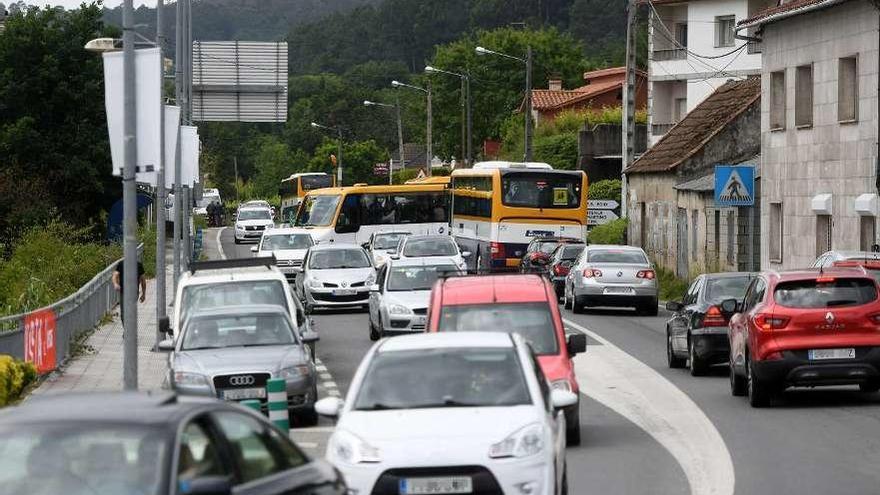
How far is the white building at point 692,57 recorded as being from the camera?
7750cm

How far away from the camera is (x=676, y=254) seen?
5644 centimetres

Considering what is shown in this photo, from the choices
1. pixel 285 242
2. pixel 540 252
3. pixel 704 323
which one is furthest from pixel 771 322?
pixel 285 242

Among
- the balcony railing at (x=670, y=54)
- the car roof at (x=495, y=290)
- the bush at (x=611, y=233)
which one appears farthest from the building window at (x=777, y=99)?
the balcony railing at (x=670, y=54)

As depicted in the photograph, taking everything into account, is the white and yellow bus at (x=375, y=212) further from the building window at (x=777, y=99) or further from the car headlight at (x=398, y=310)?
the car headlight at (x=398, y=310)

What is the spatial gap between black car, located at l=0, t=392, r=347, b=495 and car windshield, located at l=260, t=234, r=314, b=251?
45.3 m

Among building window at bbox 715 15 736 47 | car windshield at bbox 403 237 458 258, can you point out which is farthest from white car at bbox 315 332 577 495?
building window at bbox 715 15 736 47

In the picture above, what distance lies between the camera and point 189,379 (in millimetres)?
19781

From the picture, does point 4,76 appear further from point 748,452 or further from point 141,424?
point 141,424

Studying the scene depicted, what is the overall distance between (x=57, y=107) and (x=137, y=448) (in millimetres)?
63291

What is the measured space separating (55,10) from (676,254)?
27655 millimetres

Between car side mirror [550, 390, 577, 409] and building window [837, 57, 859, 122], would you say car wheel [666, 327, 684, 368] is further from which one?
building window [837, 57, 859, 122]

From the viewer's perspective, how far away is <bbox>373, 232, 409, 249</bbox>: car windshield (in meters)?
53.9

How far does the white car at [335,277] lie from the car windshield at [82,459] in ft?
106

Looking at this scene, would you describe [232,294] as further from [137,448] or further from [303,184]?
[303,184]
